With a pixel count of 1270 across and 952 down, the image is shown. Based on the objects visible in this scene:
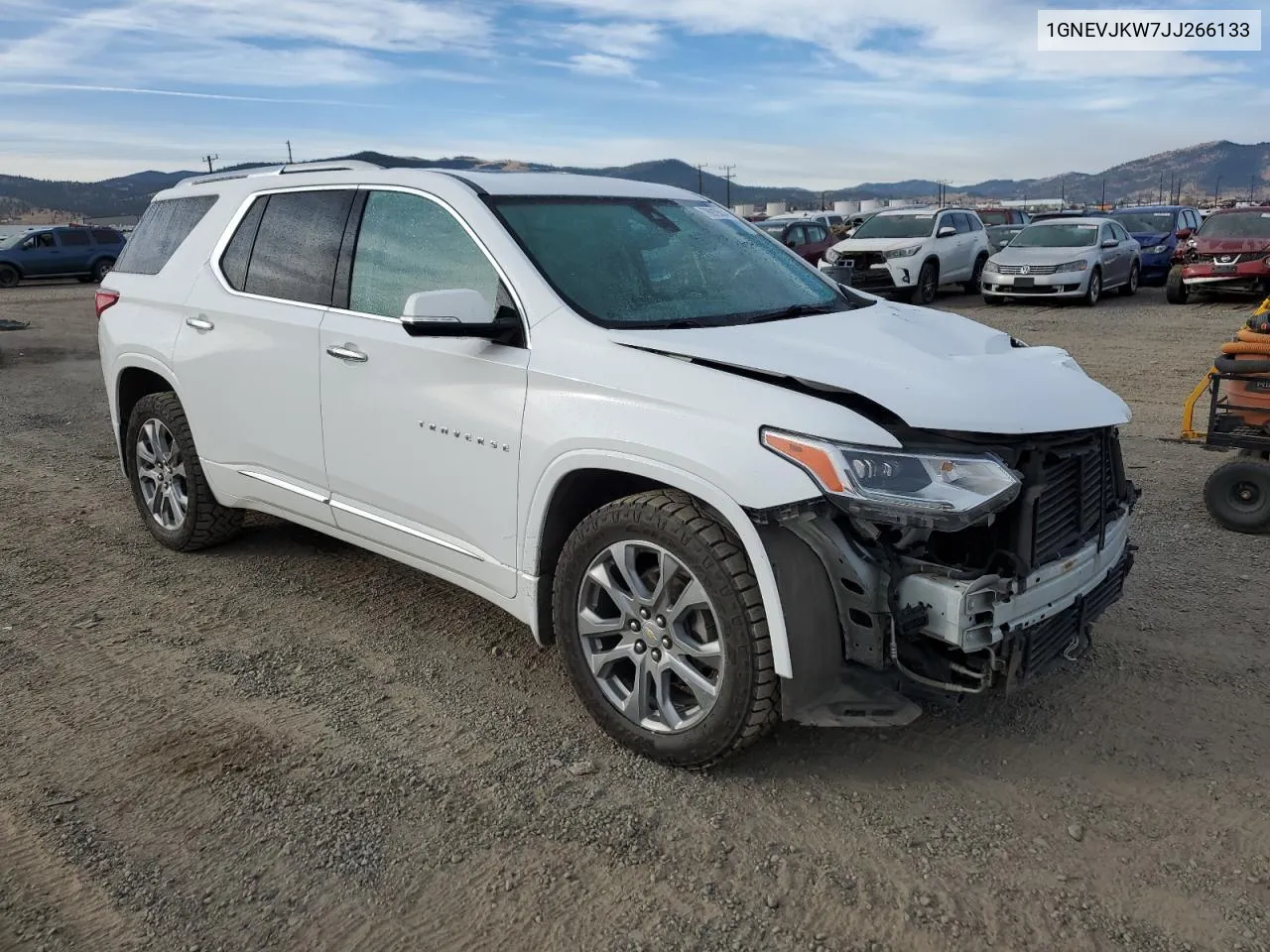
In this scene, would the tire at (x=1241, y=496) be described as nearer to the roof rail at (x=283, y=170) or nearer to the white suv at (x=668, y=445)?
the white suv at (x=668, y=445)

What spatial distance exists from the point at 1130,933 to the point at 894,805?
732mm

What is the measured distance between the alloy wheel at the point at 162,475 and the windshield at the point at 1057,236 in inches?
653

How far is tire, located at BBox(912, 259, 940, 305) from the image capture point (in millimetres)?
18672

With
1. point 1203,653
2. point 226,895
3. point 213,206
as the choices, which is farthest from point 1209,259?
point 226,895

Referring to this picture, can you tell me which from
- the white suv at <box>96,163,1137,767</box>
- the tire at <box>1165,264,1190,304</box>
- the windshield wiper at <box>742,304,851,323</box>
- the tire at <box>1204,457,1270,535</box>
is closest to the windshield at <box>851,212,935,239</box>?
the tire at <box>1165,264,1190,304</box>

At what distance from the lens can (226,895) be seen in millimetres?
2746

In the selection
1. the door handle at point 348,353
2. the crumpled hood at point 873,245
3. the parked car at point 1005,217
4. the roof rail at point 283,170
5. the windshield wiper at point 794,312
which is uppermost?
the roof rail at point 283,170

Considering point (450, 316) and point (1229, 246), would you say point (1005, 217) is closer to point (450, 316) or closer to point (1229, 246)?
point (1229, 246)

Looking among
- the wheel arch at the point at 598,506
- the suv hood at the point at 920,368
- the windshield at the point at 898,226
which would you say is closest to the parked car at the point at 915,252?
the windshield at the point at 898,226

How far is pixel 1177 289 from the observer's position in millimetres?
17953

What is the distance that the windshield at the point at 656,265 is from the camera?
3654 millimetres

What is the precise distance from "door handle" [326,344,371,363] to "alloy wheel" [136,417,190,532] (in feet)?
4.90

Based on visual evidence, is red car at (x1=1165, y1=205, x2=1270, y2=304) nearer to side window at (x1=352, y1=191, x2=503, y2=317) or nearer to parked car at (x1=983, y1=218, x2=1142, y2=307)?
parked car at (x1=983, y1=218, x2=1142, y2=307)

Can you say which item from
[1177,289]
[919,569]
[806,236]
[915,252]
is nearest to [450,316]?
[919,569]
